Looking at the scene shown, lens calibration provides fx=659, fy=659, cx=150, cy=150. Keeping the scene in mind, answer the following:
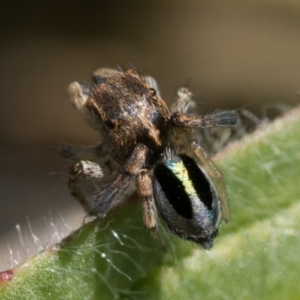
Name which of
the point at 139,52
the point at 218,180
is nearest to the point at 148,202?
the point at 218,180

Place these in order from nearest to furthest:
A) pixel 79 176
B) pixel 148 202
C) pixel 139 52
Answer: pixel 148 202 → pixel 79 176 → pixel 139 52

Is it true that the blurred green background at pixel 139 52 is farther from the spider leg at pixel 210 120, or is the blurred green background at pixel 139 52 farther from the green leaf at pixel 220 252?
the green leaf at pixel 220 252

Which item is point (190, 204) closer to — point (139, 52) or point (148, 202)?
point (148, 202)

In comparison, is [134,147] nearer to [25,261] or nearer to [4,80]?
[25,261]

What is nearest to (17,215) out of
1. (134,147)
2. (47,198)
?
(47,198)

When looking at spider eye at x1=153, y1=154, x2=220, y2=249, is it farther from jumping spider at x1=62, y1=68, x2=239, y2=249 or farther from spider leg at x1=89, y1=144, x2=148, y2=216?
spider leg at x1=89, y1=144, x2=148, y2=216
